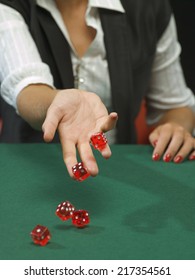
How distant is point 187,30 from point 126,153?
1.27 m

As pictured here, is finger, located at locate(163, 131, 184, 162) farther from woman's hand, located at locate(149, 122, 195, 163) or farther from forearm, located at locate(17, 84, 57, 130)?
forearm, located at locate(17, 84, 57, 130)

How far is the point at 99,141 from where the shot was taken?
2.89ft

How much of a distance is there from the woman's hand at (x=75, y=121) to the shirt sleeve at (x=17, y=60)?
0.22 meters

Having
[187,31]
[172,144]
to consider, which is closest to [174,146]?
[172,144]

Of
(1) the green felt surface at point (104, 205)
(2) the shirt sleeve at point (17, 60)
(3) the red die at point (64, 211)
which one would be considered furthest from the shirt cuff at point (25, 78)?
(3) the red die at point (64, 211)

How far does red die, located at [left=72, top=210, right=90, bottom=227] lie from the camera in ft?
2.68

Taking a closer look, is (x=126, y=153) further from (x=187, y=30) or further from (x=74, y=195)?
(x=187, y=30)

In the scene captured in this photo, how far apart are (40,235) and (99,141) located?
19 cm

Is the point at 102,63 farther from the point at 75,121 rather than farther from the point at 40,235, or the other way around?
the point at 40,235

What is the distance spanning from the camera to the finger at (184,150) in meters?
1.13

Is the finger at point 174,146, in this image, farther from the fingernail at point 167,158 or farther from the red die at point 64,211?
the red die at point 64,211

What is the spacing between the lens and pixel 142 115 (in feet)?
6.08

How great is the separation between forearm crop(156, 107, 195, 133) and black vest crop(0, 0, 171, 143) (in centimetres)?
9

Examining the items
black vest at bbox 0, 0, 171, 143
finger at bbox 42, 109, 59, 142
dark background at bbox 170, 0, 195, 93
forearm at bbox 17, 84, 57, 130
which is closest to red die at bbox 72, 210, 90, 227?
finger at bbox 42, 109, 59, 142
